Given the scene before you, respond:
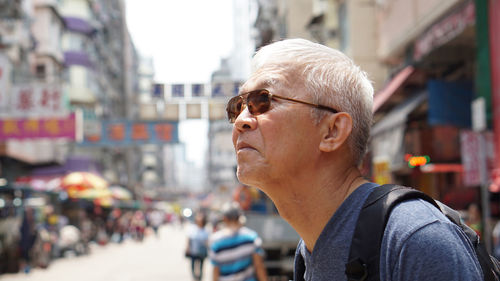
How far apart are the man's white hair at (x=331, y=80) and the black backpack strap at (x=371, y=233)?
36 centimetres

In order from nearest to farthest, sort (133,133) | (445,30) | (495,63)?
(495,63)
(445,30)
(133,133)

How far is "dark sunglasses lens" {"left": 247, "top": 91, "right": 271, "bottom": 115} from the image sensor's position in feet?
6.60

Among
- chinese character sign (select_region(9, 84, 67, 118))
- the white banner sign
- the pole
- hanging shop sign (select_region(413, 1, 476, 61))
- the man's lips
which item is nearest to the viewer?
the man's lips

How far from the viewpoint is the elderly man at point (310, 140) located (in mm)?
1894

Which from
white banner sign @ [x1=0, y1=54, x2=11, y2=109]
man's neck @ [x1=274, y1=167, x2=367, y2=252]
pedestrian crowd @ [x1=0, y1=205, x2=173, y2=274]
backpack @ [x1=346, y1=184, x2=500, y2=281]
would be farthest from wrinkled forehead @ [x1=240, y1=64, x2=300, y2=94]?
pedestrian crowd @ [x1=0, y1=205, x2=173, y2=274]

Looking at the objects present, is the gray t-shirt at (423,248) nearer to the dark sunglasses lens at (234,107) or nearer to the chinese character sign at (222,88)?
the dark sunglasses lens at (234,107)

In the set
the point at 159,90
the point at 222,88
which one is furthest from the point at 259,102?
the point at 159,90

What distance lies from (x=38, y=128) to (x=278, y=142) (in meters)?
Answer: 23.7

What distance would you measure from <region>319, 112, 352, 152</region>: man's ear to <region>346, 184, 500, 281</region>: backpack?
27 centimetres

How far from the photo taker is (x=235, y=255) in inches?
277

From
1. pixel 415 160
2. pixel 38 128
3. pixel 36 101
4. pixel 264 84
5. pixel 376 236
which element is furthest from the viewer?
pixel 38 128

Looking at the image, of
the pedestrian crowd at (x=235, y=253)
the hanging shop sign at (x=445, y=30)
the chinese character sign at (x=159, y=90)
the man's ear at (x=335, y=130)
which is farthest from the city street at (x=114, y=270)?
the man's ear at (x=335, y=130)

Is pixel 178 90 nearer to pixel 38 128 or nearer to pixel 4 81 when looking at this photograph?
pixel 38 128

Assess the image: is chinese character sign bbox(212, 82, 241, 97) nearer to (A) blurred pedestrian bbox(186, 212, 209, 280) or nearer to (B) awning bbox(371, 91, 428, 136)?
(B) awning bbox(371, 91, 428, 136)
